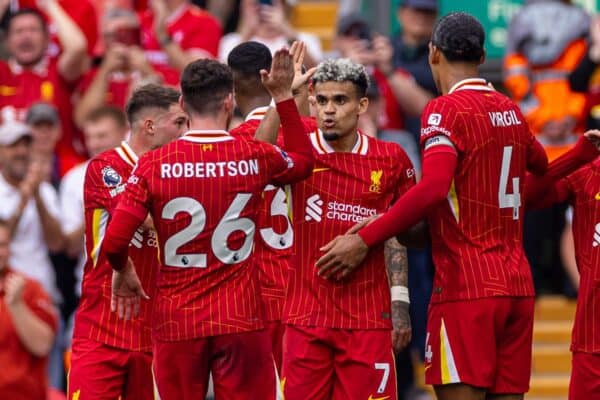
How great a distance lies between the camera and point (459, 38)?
29.8 ft

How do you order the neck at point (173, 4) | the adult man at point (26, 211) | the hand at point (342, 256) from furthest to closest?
1. the neck at point (173, 4)
2. the adult man at point (26, 211)
3. the hand at point (342, 256)

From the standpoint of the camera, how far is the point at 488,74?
16328 mm

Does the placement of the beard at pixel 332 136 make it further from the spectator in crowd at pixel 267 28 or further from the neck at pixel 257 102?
the spectator in crowd at pixel 267 28

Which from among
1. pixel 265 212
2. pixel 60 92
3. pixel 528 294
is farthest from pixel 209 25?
pixel 528 294

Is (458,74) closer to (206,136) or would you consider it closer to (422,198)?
(422,198)

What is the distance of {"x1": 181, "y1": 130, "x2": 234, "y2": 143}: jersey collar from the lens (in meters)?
8.66

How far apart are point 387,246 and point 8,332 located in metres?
3.63

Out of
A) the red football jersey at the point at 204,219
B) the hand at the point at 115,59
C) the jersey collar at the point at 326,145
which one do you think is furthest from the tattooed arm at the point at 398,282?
the hand at the point at 115,59

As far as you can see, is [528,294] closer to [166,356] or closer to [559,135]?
[166,356]

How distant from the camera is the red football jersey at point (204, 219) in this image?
28.1ft

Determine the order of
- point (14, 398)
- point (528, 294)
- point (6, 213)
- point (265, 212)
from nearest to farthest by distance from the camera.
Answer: point (528, 294), point (265, 212), point (14, 398), point (6, 213)

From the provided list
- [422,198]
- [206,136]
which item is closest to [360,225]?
[422,198]

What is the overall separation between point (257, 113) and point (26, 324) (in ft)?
10.3

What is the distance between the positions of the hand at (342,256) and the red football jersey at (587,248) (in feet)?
4.20
